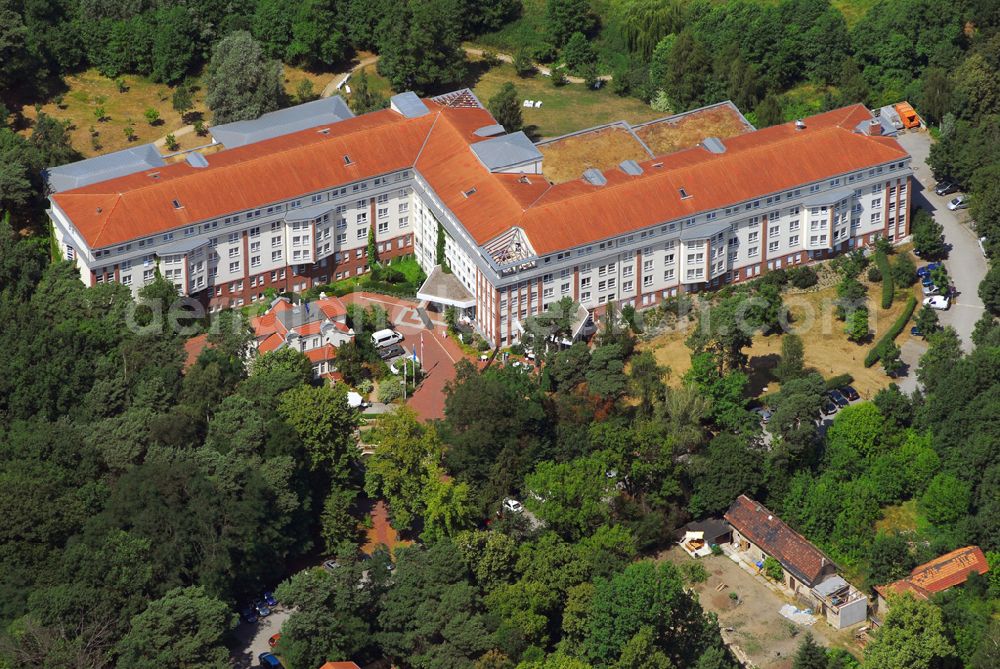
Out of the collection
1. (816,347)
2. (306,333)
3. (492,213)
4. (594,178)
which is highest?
(594,178)

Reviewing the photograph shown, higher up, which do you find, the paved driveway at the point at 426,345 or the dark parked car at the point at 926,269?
the dark parked car at the point at 926,269

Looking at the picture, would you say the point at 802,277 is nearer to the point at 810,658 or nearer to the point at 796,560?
the point at 796,560

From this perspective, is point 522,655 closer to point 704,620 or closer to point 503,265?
point 704,620

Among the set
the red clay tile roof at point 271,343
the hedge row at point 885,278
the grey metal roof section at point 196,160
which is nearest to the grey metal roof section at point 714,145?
the hedge row at point 885,278

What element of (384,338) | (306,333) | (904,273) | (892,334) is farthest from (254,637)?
(904,273)

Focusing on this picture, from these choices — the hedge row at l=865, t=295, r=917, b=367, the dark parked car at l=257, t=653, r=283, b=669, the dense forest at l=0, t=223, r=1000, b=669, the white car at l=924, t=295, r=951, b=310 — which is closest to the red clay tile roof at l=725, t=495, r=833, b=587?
the dense forest at l=0, t=223, r=1000, b=669

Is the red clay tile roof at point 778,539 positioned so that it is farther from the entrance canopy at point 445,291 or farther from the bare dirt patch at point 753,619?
the entrance canopy at point 445,291

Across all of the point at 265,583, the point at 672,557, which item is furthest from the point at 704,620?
the point at 265,583
